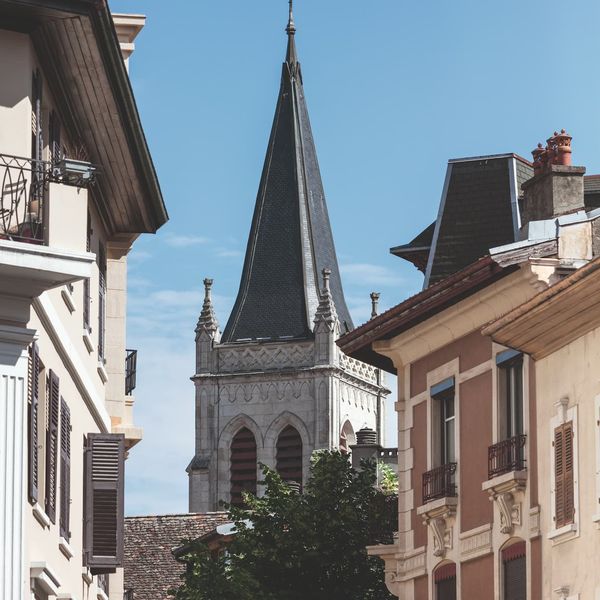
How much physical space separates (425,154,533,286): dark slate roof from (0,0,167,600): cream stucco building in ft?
27.5

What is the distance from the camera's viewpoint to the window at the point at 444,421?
3300 cm

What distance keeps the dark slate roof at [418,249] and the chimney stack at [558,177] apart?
5.72 metres

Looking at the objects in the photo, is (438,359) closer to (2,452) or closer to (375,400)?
(2,452)

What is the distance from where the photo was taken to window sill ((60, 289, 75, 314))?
2462 centimetres

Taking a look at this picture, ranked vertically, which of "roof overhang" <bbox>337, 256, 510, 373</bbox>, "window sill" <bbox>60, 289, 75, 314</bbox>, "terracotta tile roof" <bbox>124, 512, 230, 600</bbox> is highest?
"terracotta tile roof" <bbox>124, 512, 230, 600</bbox>

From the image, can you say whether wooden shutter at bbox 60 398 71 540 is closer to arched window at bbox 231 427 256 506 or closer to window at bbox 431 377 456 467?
window at bbox 431 377 456 467

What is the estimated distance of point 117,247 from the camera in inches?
1201

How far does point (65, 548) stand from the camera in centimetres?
2477

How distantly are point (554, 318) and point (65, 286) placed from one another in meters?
6.24

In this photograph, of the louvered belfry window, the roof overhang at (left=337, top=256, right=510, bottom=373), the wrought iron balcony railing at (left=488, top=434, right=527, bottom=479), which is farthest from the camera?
the roof overhang at (left=337, top=256, right=510, bottom=373)

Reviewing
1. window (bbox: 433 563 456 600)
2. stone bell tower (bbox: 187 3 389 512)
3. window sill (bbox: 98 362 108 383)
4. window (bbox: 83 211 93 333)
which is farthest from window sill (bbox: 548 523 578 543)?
stone bell tower (bbox: 187 3 389 512)

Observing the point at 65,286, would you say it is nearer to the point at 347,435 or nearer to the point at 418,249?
the point at 418,249

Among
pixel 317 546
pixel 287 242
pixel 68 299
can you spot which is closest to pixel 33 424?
pixel 68 299

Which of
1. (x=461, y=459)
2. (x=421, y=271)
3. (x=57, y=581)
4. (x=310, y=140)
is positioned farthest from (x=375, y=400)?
(x=57, y=581)
